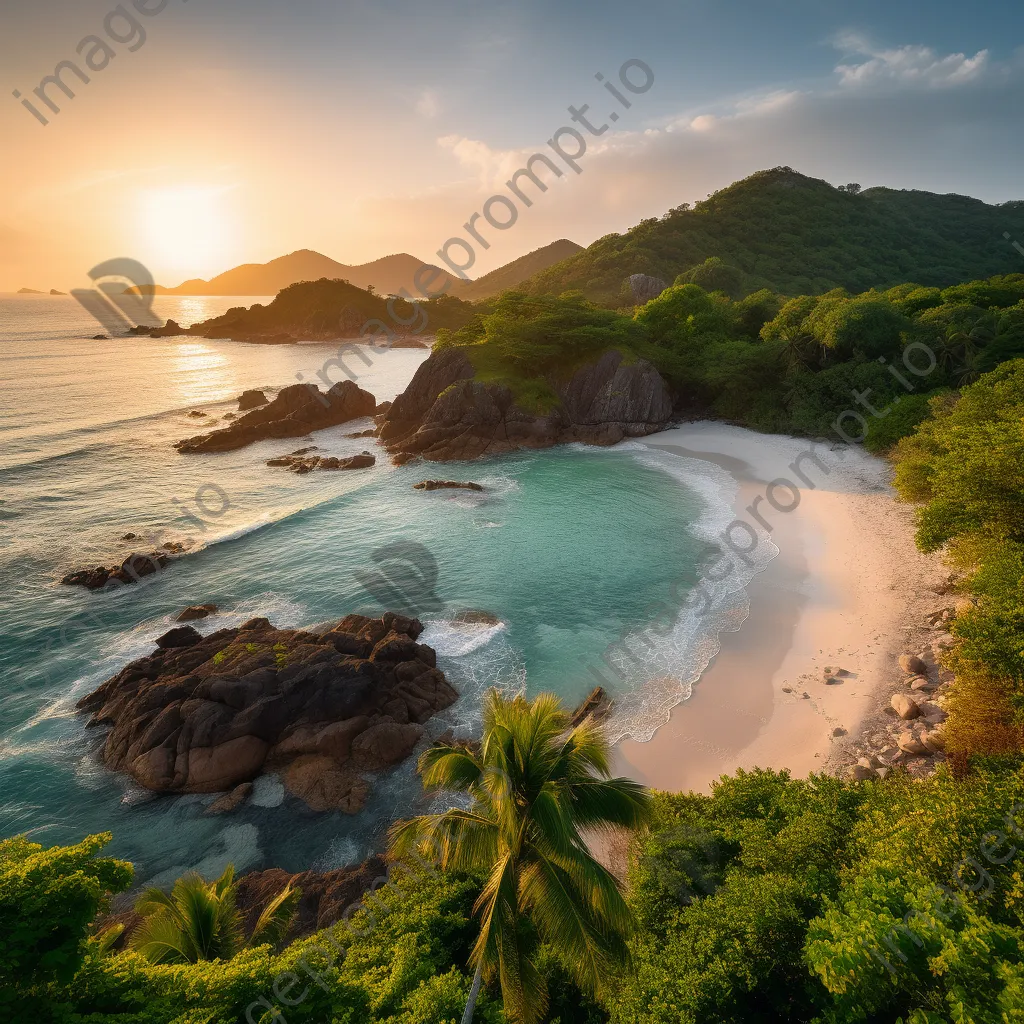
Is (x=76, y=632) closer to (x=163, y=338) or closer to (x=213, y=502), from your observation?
(x=213, y=502)

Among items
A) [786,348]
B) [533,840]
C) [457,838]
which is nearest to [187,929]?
[457,838]

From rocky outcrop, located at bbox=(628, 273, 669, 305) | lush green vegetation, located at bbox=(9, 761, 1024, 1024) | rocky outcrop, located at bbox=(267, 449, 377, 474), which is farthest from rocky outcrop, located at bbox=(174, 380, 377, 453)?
rocky outcrop, located at bbox=(628, 273, 669, 305)

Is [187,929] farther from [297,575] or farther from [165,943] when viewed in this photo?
[297,575]

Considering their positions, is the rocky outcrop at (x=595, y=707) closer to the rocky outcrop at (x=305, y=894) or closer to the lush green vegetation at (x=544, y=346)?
the rocky outcrop at (x=305, y=894)

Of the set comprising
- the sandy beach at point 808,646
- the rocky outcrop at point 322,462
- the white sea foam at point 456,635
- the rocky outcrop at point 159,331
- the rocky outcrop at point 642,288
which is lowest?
the white sea foam at point 456,635

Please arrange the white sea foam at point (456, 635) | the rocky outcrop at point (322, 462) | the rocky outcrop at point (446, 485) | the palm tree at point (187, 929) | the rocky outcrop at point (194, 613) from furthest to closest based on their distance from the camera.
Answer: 1. the rocky outcrop at point (322, 462)
2. the rocky outcrop at point (446, 485)
3. the rocky outcrop at point (194, 613)
4. the white sea foam at point (456, 635)
5. the palm tree at point (187, 929)

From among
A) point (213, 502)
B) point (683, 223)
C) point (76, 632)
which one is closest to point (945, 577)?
point (76, 632)

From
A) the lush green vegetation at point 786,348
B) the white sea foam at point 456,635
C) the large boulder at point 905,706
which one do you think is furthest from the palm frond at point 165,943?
the lush green vegetation at point 786,348
